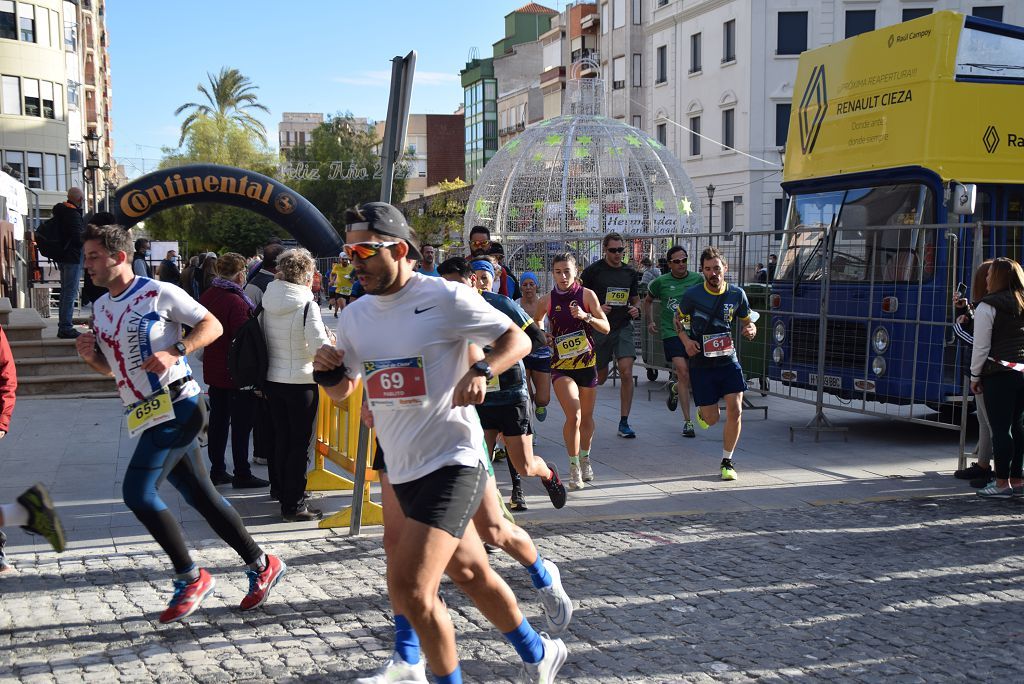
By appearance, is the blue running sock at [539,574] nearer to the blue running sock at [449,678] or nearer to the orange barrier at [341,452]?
the blue running sock at [449,678]

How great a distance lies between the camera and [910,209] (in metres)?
10.4

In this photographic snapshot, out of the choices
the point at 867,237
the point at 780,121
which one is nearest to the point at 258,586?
the point at 867,237

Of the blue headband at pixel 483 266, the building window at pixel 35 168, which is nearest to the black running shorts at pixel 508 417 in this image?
the blue headband at pixel 483 266

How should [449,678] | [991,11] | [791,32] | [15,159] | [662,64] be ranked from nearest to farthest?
1. [449,678]
2. [991,11]
3. [791,32]
4. [662,64]
5. [15,159]

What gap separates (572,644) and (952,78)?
7.85 meters

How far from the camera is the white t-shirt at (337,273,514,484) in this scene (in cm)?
385

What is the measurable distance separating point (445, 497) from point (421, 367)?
1.59 ft

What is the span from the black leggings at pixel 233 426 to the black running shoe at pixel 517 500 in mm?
2256

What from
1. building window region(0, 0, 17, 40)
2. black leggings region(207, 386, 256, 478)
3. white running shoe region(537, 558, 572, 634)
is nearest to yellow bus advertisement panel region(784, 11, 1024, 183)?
black leggings region(207, 386, 256, 478)

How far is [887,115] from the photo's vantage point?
10.9m

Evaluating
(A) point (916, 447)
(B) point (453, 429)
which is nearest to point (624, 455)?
(A) point (916, 447)

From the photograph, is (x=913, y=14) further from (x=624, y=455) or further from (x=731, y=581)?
(x=731, y=581)

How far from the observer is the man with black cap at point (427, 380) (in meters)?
3.77

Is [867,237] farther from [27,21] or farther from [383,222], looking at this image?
[27,21]
